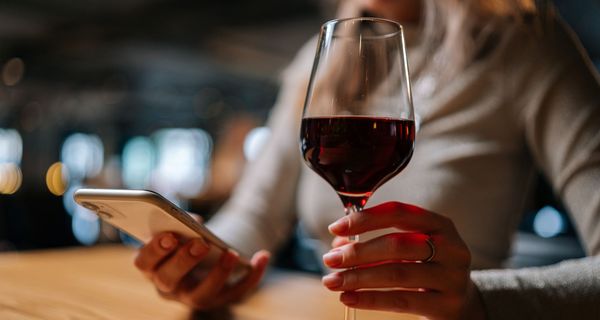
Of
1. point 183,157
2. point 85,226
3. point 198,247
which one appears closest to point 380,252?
point 198,247

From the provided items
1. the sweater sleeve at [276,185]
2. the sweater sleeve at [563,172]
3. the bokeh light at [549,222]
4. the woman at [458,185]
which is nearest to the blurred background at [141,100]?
the bokeh light at [549,222]

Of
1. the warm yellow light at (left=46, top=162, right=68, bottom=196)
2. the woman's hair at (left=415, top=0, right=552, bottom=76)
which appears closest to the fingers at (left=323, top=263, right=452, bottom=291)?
the woman's hair at (left=415, top=0, right=552, bottom=76)

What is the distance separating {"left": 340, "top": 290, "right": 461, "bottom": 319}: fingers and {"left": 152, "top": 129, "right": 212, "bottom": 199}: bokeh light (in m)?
11.8

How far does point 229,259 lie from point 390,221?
29 cm

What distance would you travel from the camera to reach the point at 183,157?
41.6 ft

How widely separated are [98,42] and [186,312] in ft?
20.4

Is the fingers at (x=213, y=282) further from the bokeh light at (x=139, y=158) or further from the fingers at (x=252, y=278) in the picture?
the bokeh light at (x=139, y=158)

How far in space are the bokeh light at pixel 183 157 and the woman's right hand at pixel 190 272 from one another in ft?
37.7

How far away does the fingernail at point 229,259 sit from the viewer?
2.52 ft

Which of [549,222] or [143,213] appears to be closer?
[143,213]

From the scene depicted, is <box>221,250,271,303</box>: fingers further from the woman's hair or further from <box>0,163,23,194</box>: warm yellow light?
<box>0,163,23,194</box>: warm yellow light

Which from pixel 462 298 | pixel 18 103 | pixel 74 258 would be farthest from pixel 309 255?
pixel 18 103

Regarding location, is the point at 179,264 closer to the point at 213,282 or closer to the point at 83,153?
the point at 213,282

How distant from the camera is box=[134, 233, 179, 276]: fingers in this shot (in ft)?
2.31
